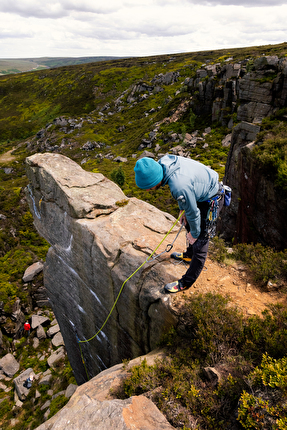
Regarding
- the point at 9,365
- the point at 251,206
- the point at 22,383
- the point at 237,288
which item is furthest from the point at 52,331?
the point at 237,288

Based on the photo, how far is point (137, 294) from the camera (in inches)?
321

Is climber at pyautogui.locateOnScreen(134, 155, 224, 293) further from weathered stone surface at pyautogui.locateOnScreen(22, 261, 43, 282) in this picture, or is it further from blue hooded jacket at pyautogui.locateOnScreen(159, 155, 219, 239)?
weathered stone surface at pyautogui.locateOnScreen(22, 261, 43, 282)

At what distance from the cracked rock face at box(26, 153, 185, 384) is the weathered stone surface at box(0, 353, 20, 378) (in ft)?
35.4

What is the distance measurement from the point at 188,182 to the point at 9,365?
25.7 m


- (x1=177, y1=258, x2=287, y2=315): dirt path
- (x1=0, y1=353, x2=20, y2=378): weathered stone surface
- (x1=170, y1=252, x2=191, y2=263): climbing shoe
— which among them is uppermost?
(x1=170, y1=252, x2=191, y2=263): climbing shoe

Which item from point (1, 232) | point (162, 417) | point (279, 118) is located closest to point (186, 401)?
point (162, 417)

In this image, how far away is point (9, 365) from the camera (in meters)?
21.5

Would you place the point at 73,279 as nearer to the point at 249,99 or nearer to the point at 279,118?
the point at 279,118

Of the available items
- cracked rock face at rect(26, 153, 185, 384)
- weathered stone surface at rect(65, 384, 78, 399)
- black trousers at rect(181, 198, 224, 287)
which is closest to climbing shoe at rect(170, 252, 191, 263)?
cracked rock face at rect(26, 153, 185, 384)

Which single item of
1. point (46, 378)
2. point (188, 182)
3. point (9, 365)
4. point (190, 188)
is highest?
point (188, 182)

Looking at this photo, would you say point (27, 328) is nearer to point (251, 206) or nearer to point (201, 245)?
point (251, 206)

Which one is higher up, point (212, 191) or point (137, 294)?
point (212, 191)

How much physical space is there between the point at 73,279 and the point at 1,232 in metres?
30.8

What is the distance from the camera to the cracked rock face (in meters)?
8.24
